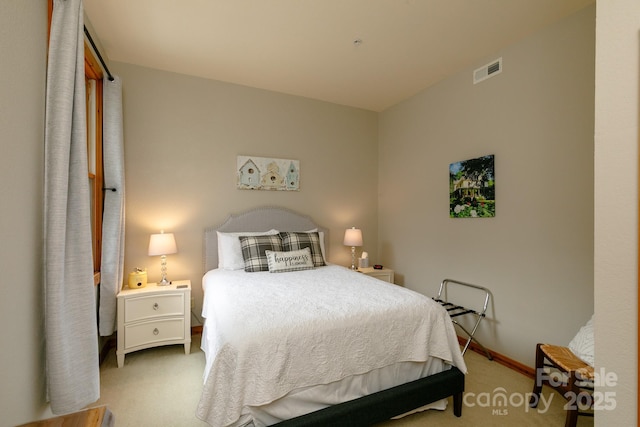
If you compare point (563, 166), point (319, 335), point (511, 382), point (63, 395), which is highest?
point (563, 166)

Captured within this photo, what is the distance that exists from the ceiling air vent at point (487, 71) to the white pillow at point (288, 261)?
2.45m

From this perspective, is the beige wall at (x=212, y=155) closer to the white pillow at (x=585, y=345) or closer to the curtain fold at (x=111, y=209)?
the curtain fold at (x=111, y=209)

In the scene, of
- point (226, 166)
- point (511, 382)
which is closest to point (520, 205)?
point (511, 382)

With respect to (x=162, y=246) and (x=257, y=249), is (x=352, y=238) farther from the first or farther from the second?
(x=162, y=246)

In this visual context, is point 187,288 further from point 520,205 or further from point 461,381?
point 520,205

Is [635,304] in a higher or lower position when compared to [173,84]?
lower

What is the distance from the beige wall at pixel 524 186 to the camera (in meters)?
2.10

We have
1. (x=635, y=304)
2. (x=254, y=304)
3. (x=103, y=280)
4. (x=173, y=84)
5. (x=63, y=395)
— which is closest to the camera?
(x=635, y=304)

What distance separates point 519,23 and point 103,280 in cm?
400

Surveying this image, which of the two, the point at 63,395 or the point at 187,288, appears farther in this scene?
the point at 187,288

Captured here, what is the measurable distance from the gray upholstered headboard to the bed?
3.38ft

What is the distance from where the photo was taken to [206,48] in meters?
2.65

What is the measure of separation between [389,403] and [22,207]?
194 centimetres

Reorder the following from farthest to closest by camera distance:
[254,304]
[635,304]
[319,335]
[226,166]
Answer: [226,166] < [254,304] < [319,335] < [635,304]
